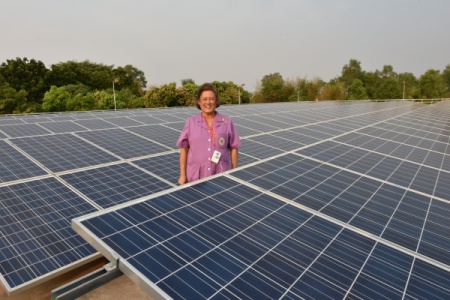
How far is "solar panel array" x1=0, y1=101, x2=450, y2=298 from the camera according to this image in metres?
2.98

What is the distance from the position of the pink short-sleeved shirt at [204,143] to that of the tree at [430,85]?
86.6 m

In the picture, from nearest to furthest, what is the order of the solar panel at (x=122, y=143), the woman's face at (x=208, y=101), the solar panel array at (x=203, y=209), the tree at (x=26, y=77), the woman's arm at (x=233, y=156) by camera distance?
the solar panel array at (x=203, y=209) → the woman's face at (x=208, y=101) → the woman's arm at (x=233, y=156) → the solar panel at (x=122, y=143) → the tree at (x=26, y=77)

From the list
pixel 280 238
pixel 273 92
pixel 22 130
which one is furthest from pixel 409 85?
pixel 280 238

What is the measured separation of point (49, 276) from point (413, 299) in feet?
15.2

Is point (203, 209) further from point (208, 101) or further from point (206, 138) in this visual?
point (208, 101)

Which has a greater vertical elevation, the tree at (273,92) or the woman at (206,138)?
the tree at (273,92)

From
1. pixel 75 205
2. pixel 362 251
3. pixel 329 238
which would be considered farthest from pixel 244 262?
pixel 75 205

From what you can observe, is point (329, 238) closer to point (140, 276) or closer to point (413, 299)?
point (413, 299)

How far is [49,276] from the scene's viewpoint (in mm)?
4477

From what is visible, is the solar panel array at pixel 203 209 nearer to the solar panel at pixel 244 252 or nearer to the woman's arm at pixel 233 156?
the solar panel at pixel 244 252

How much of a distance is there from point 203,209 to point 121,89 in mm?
74797

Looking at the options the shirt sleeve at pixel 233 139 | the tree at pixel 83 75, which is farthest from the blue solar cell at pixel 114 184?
the tree at pixel 83 75

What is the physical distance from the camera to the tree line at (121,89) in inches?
1884

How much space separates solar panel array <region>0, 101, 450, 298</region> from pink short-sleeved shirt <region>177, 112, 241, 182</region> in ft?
2.02
